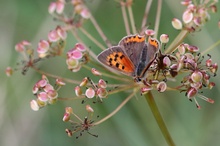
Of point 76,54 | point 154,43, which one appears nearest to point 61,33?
point 76,54

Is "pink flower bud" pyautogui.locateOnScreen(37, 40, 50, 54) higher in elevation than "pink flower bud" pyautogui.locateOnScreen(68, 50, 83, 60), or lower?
higher

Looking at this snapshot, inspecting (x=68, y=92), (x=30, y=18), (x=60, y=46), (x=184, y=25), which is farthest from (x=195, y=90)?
(x=30, y=18)

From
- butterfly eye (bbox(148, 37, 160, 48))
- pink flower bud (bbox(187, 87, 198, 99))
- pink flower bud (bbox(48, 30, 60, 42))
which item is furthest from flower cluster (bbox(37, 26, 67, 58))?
pink flower bud (bbox(187, 87, 198, 99))

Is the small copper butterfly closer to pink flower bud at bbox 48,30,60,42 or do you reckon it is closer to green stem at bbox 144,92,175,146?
green stem at bbox 144,92,175,146

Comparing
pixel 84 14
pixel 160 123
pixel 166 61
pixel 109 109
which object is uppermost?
pixel 84 14

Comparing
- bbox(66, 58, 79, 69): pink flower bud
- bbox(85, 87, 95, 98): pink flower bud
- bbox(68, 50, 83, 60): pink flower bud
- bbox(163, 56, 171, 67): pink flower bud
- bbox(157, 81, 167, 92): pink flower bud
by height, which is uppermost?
bbox(68, 50, 83, 60): pink flower bud

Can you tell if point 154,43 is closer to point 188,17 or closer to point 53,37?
point 188,17

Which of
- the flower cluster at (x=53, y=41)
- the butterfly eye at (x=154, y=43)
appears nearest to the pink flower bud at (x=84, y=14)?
the flower cluster at (x=53, y=41)

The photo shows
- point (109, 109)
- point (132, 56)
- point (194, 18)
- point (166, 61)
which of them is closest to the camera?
point (166, 61)
